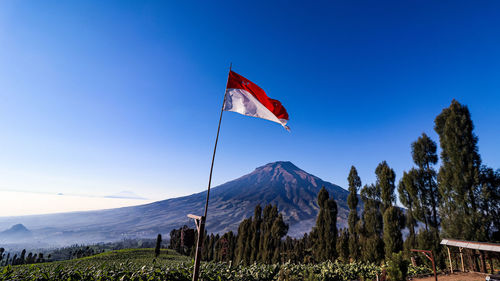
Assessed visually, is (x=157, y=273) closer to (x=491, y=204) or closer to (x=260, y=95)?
(x=260, y=95)

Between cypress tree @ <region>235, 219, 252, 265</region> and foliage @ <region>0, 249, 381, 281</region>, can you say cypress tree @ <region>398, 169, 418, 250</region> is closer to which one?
foliage @ <region>0, 249, 381, 281</region>

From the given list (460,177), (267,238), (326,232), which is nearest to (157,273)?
A: (460,177)

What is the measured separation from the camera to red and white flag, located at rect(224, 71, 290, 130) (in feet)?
25.1

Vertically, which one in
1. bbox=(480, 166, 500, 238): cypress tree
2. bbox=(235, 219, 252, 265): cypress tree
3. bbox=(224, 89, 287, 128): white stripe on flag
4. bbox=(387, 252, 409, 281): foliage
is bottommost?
bbox=(235, 219, 252, 265): cypress tree

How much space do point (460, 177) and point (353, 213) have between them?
11859 millimetres

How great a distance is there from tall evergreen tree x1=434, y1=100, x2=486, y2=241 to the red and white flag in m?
18.6

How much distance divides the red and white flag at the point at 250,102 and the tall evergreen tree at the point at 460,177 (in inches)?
733

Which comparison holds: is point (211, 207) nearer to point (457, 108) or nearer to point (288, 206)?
point (288, 206)

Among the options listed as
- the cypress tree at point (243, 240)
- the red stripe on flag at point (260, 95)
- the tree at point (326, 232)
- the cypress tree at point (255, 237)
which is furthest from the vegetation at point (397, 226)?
the red stripe on flag at point (260, 95)

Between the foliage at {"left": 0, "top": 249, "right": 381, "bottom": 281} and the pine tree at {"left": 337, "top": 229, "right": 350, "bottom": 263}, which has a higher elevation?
the foliage at {"left": 0, "top": 249, "right": 381, "bottom": 281}

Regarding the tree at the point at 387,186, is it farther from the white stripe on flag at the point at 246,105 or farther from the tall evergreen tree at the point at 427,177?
the white stripe on flag at the point at 246,105

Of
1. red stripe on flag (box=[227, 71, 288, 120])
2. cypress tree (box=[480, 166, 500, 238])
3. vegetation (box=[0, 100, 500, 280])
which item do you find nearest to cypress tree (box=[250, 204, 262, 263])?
A: vegetation (box=[0, 100, 500, 280])

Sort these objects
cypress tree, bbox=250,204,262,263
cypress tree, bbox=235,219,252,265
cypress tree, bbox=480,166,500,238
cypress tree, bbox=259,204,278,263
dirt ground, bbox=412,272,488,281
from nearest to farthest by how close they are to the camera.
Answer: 1. dirt ground, bbox=412,272,488,281
2. cypress tree, bbox=480,166,500,238
3. cypress tree, bbox=259,204,278,263
4. cypress tree, bbox=250,204,262,263
5. cypress tree, bbox=235,219,252,265

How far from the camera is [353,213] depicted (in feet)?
88.8
